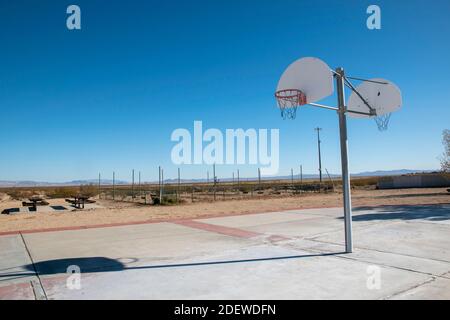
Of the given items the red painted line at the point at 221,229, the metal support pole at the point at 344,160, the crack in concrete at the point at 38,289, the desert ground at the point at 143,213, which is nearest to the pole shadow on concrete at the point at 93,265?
the crack in concrete at the point at 38,289

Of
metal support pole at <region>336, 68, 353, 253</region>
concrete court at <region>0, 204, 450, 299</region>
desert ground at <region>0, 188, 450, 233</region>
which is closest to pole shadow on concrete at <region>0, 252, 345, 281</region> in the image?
concrete court at <region>0, 204, 450, 299</region>

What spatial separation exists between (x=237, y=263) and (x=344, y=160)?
2.95m

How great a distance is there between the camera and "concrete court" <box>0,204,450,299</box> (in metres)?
4.90

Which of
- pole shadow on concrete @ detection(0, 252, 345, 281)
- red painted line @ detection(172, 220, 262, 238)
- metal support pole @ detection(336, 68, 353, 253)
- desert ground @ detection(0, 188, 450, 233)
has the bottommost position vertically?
desert ground @ detection(0, 188, 450, 233)

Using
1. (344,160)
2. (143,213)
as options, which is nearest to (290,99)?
(344,160)

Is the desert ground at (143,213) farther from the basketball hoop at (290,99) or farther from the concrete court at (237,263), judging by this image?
the basketball hoop at (290,99)

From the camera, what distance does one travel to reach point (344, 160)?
23.6 ft

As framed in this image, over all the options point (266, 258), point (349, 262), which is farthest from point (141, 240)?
point (349, 262)

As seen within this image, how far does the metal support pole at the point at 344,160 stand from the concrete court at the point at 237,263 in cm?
42

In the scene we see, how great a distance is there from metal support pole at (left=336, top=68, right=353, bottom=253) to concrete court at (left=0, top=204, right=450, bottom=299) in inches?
16.7

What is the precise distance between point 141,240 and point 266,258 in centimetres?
405

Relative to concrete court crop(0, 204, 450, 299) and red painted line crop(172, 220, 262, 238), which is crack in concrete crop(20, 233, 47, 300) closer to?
concrete court crop(0, 204, 450, 299)

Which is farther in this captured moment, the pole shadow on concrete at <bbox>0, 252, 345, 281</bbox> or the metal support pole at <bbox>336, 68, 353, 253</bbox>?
the metal support pole at <bbox>336, 68, 353, 253</bbox>
